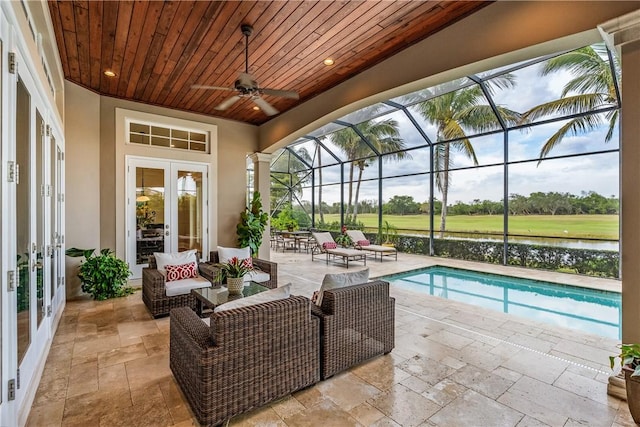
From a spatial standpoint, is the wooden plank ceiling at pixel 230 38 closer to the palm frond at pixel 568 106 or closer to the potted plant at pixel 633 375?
the potted plant at pixel 633 375

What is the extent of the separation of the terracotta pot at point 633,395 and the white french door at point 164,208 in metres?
6.34

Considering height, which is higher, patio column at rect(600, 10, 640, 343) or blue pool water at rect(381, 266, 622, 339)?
patio column at rect(600, 10, 640, 343)

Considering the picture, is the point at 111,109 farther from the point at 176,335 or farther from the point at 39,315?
the point at 176,335

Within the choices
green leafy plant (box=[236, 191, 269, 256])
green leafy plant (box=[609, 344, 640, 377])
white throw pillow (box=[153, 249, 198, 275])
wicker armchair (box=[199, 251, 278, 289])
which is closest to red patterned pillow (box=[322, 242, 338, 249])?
green leafy plant (box=[236, 191, 269, 256])

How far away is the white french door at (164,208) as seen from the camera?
579cm

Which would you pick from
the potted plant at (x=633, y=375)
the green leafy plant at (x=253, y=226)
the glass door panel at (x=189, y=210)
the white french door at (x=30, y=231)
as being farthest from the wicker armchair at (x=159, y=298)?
the potted plant at (x=633, y=375)

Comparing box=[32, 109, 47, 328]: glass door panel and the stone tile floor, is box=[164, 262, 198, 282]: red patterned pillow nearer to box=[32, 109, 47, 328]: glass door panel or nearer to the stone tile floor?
the stone tile floor

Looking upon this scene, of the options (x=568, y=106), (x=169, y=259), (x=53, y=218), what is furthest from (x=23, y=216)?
(x=568, y=106)

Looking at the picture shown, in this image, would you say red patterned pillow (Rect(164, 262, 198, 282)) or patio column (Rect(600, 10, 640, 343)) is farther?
Result: red patterned pillow (Rect(164, 262, 198, 282))

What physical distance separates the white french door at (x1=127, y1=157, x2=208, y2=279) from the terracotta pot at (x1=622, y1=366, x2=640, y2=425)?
6.34 meters

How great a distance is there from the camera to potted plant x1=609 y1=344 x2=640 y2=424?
2.00 m

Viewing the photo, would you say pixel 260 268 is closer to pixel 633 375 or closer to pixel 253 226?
pixel 253 226

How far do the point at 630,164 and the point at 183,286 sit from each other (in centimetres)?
471

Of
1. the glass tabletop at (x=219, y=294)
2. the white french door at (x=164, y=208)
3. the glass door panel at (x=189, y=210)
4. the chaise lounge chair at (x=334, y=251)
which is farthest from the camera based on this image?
the chaise lounge chair at (x=334, y=251)
